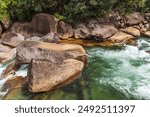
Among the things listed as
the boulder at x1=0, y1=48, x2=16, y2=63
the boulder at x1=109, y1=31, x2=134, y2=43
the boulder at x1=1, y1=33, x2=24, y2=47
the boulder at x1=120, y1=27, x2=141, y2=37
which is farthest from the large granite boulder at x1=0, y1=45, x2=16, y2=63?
the boulder at x1=120, y1=27, x2=141, y2=37

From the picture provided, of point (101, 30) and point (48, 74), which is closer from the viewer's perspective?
point (48, 74)

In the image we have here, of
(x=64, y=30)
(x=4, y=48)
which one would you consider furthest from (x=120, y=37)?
(x=4, y=48)

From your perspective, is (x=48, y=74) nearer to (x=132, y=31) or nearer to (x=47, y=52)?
(x=47, y=52)

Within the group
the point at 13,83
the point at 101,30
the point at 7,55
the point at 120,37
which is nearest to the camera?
the point at 13,83

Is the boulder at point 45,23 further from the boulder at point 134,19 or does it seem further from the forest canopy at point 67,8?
the boulder at point 134,19

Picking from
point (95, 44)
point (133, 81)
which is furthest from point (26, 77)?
point (95, 44)

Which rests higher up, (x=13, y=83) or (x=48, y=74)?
(x=48, y=74)

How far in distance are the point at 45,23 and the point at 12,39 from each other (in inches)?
77.5

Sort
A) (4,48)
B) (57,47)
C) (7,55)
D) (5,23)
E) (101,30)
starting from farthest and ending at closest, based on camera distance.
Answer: (5,23)
(101,30)
(4,48)
(7,55)
(57,47)

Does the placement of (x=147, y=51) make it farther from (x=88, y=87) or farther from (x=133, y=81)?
(x=88, y=87)

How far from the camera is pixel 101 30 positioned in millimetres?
15297

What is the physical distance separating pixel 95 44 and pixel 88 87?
5191 mm

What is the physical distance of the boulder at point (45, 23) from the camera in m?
15.0

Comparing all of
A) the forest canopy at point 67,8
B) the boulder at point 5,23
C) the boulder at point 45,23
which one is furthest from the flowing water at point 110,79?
the boulder at point 5,23
